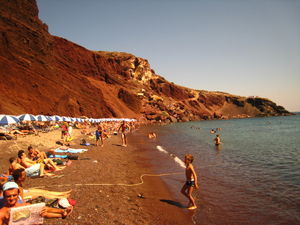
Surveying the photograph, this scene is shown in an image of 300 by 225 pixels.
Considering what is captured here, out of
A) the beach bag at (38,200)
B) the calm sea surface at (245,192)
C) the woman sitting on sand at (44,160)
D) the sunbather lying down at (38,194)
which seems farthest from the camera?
the woman sitting on sand at (44,160)

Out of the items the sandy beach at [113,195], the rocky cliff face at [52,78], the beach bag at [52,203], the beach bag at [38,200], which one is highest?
the rocky cliff face at [52,78]

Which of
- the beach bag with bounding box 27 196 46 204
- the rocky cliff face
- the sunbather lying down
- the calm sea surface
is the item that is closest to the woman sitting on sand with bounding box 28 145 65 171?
the sunbather lying down

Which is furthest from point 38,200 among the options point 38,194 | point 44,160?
point 44,160

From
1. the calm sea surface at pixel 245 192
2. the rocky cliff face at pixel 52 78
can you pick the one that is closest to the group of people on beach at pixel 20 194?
the calm sea surface at pixel 245 192

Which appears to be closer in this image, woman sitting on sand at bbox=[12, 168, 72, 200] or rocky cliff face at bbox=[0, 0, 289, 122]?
woman sitting on sand at bbox=[12, 168, 72, 200]

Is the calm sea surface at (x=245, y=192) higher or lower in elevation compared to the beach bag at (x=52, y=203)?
lower

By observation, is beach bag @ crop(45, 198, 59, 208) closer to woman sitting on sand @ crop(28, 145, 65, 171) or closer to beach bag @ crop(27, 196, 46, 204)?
beach bag @ crop(27, 196, 46, 204)

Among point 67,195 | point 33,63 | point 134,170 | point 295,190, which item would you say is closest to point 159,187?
point 134,170

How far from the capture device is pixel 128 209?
207 inches

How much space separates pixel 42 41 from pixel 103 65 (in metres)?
34.2

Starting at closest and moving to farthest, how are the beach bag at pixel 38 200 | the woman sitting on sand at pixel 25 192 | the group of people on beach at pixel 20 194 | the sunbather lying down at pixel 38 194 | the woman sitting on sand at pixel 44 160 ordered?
the group of people on beach at pixel 20 194 → the beach bag at pixel 38 200 → the woman sitting on sand at pixel 25 192 → the sunbather lying down at pixel 38 194 → the woman sitting on sand at pixel 44 160

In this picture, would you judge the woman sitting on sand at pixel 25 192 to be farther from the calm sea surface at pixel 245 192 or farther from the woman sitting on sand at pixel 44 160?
the calm sea surface at pixel 245 192

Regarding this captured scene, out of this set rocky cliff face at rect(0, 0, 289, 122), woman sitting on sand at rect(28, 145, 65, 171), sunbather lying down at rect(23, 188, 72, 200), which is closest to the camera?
sunbather lying down at rect(23, 188, 72, 200)

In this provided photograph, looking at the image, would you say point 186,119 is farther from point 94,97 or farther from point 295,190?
point 295,190
